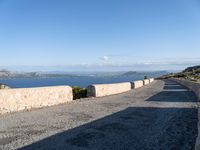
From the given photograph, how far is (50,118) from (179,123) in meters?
4.77

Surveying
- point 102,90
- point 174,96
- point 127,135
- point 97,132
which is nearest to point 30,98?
point 97,132

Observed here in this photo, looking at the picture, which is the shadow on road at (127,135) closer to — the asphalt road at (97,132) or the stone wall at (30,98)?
the asphalt road at (97,132)

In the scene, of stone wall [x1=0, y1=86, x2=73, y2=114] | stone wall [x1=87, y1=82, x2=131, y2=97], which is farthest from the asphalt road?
stone wall [x1=87, y1=82, x2=131, y2=97]

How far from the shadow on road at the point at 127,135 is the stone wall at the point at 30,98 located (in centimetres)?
424

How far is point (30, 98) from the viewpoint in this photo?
45.3 feet

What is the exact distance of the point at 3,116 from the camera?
11.3m

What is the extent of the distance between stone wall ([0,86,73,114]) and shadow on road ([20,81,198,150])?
4239 millimetres

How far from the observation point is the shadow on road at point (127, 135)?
6.89 meters

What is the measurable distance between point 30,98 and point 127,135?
23.1 ft

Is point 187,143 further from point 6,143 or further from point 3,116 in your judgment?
point 3,116

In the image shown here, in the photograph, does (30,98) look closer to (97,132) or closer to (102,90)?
(97,132)

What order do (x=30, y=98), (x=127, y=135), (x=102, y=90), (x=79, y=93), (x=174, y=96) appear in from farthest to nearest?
(x=79, y=93), (x=102, y=90), (x=174, y=96), (x=30, y=98), (x=127, y=135)

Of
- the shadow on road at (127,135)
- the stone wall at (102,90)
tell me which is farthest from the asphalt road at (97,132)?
the stone wall at (102,90)

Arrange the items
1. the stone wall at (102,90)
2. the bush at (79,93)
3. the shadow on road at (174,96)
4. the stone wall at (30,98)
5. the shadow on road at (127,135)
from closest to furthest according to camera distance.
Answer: the shadow on road at (127,135), the stone wall at (30,98), the shadow on road at (174,96), the stone wall at (102,90), the bush at (79,93)
